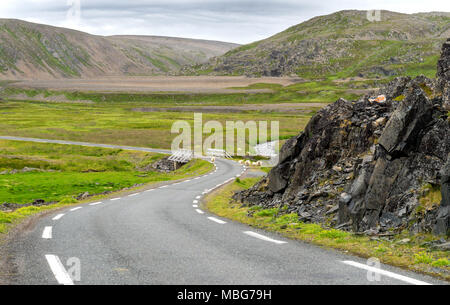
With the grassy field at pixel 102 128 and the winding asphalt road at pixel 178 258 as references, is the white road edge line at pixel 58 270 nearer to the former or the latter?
the winding asphalt road at pixel 178 258

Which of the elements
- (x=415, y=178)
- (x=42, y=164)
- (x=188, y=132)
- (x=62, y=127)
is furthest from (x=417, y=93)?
(x=62, y=127)

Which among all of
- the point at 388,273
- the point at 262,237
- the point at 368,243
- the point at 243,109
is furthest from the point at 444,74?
the point at 243,109

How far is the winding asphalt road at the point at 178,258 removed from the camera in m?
8.45

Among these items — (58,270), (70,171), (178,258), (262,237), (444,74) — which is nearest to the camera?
(58,270)

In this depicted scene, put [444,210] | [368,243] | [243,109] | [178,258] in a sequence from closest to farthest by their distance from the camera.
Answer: [178,258] → [444,210] → [368,243] → [243,109]

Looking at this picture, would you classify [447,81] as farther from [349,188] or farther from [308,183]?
[308,183]

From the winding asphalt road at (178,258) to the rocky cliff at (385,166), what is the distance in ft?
9.22

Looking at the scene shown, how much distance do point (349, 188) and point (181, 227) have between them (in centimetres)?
597

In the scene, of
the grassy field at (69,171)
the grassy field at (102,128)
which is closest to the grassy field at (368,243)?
the grassy field at (69,171)

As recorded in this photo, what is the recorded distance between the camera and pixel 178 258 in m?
10.3

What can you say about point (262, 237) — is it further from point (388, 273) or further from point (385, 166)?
point (388, 273)

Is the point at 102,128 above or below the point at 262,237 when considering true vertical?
below

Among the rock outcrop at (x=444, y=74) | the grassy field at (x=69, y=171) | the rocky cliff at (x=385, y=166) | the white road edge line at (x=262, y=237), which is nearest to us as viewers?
the white road edge line at (x=262, y=237)

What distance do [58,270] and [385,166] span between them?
1002cm
